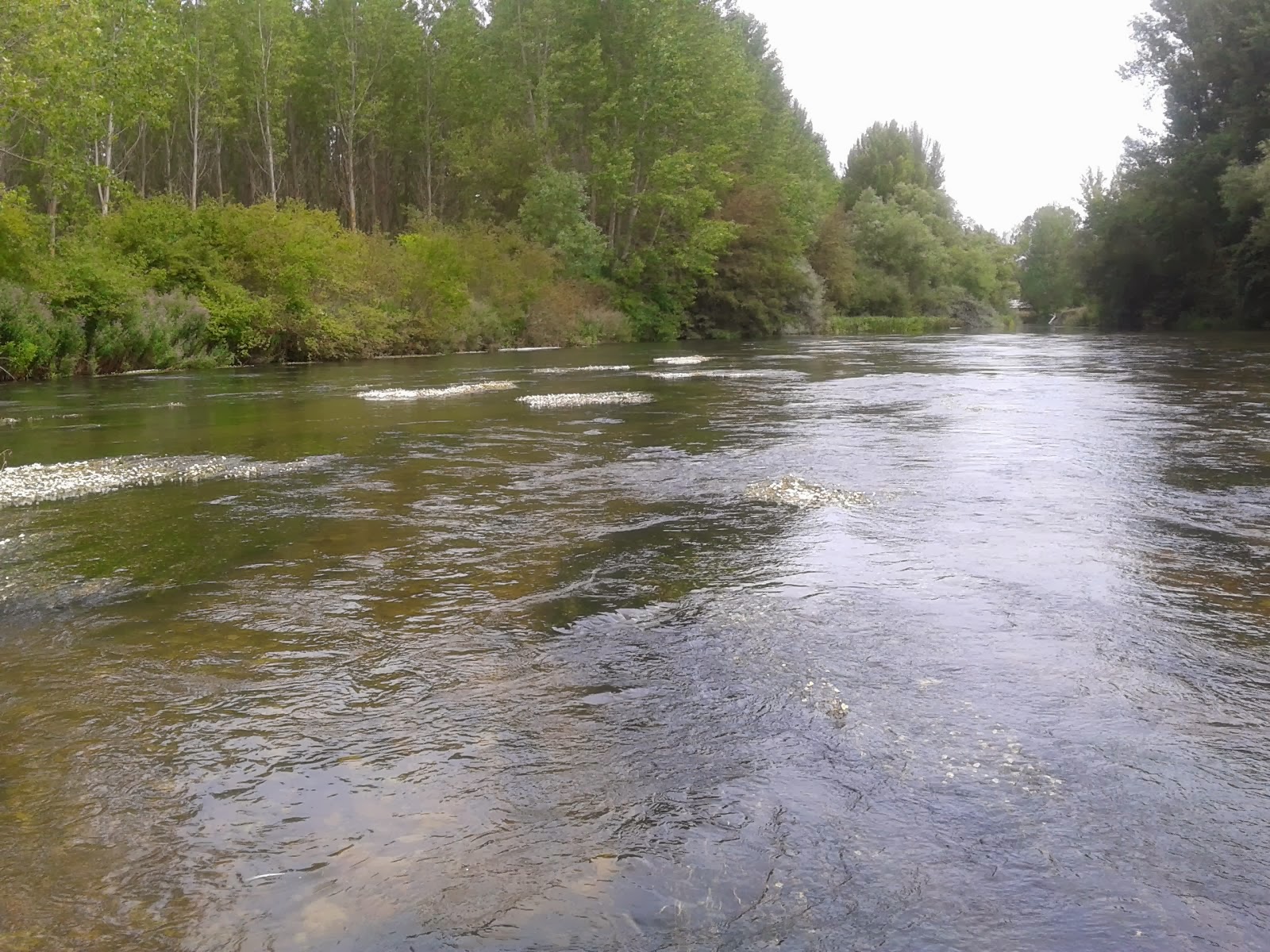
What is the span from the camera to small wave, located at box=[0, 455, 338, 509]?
8750 millimetres

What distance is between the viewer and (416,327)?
34.1 m

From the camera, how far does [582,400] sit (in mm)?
16719

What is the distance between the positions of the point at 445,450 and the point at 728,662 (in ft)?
24.0

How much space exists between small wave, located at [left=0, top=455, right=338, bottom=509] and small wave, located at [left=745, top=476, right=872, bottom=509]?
4.55 metres

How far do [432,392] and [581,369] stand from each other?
23.7 feet

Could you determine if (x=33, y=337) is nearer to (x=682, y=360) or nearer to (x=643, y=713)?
(x=682, y=360)

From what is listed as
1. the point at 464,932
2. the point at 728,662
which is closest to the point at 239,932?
the point at 464,932

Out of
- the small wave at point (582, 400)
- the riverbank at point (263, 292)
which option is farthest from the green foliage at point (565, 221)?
the small wave at point (582, 400)

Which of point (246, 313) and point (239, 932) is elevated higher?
point (246, 313)

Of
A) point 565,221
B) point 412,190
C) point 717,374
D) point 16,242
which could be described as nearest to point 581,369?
point 717,374

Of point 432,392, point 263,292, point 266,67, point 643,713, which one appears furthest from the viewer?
point 266,67

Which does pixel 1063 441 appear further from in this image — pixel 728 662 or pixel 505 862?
pixel 505 862

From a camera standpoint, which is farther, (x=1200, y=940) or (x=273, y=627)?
(x=273, y=627)

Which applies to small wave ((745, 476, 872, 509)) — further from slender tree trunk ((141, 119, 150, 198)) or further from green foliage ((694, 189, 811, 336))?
slender tree trunk ((141, 119, 150, 198))
